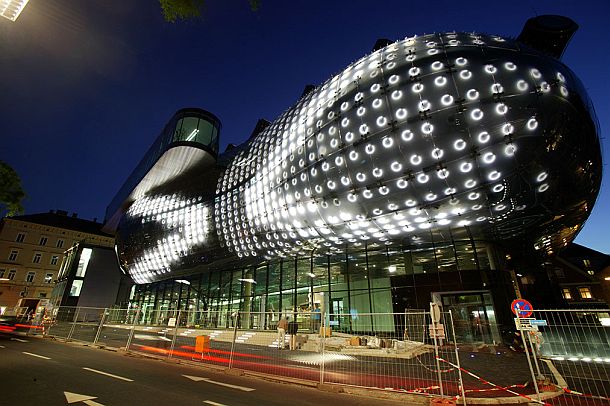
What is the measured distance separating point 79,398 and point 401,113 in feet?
51.4

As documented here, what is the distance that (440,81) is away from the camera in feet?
47.0

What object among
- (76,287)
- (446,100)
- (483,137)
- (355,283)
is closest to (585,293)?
(355,283)

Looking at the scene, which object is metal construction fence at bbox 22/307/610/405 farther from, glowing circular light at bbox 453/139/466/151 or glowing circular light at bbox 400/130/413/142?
glowing circular light at bbox 400/130/413/142

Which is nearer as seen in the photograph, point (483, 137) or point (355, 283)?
point (483, 137)

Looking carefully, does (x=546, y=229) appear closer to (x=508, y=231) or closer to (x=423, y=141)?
(x=508, y=231)

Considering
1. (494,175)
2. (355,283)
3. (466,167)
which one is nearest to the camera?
(494,175)

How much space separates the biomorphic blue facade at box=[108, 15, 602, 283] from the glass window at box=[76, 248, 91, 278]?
1436 inches

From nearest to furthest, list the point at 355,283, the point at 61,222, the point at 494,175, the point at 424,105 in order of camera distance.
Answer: the point at 494,175 → the point at 424,105 → the point at 355,283 → the point at 61,222

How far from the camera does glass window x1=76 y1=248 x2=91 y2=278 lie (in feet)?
145

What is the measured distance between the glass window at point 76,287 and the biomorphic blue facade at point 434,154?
36566 millimetres

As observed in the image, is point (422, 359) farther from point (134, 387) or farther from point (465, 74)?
point (465, 74)

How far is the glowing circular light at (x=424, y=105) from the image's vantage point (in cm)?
1445

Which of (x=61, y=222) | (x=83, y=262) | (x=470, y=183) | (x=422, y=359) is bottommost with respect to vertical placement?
(x=422, y=359)

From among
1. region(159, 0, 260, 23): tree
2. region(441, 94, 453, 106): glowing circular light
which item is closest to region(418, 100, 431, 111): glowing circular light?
region(441, 94, 453, 106): glowing circular light
